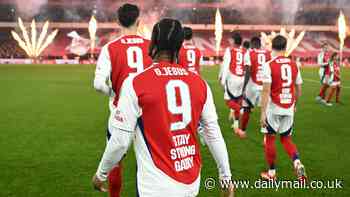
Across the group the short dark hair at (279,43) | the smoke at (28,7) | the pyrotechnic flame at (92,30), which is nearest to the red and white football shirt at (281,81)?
the short dark hair at (279,43)

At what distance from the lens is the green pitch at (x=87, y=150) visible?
6188 millimetres

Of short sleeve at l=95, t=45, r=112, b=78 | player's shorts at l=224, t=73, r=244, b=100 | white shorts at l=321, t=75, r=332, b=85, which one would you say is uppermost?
short sleeve at l=95, t=45, r=112, b=78

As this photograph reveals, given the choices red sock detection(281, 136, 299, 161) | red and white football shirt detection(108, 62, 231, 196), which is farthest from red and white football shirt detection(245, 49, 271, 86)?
red and white football shirt detection(108, 62, 231, 196)

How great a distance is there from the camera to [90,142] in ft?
29.8

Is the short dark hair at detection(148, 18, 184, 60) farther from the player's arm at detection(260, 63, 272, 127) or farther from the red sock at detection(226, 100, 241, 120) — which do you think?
the red sock at detection(226, 100, 241, 120)

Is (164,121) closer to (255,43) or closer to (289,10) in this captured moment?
(255,43)

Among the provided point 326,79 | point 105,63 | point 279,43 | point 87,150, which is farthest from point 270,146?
point 326,79

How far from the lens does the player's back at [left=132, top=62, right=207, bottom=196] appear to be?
107 inches

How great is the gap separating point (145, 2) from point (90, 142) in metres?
53.7

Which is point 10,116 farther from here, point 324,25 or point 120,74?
point 324,25

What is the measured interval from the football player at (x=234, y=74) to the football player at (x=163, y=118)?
25.2 feet

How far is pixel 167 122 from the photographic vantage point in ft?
9.09

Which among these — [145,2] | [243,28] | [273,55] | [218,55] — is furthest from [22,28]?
[273,55]

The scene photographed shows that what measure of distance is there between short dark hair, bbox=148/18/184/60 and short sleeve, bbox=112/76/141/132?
0.28 metres
